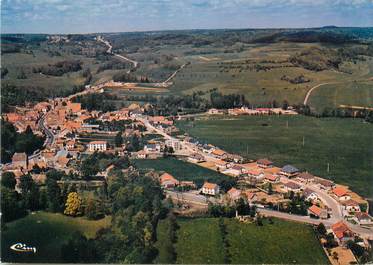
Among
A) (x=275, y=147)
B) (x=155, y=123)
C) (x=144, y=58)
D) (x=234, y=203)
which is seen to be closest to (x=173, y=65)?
(x=144, y=58)

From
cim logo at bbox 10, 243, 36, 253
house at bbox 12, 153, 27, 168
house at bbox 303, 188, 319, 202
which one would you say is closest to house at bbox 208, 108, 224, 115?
house at bbox 303, 188, 319, 202

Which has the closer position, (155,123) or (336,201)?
(336,201)

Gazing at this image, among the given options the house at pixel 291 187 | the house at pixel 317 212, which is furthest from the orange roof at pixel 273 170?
the house at pixel 317 212

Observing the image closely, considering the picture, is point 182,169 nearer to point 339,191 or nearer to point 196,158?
point 196,158

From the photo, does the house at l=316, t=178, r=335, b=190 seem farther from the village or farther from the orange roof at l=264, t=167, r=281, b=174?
the orange roof at l=264, t=167, r=281, b=174

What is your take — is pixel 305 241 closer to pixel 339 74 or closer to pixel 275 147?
pixel 275 147

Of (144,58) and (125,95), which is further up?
(144,58)

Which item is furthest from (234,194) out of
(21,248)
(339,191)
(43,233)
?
(21,248)
